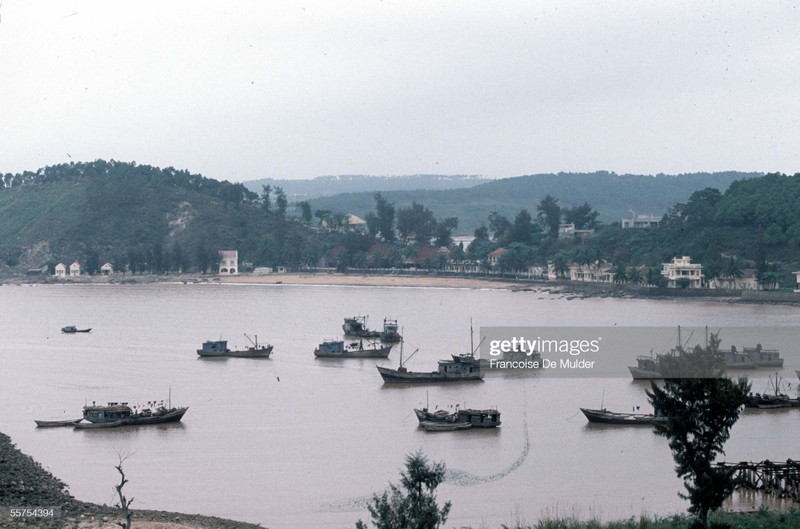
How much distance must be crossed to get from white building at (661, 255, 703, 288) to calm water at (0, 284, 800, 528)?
55.6ft

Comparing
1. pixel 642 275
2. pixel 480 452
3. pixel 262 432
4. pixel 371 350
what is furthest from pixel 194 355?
pixel 642 275

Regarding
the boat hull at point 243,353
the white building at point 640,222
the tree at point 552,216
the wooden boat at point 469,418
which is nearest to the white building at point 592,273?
the white building at point 640,222

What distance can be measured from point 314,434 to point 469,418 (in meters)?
2.85

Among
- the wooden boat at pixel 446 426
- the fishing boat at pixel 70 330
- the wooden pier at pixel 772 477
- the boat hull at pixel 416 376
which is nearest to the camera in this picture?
the wooden pier at pixel 772 477

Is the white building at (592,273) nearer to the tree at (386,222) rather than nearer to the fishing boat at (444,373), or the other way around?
the tree at (386,222)

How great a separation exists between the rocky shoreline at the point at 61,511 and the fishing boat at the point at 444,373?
11312 millimetres

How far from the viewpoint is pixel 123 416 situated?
22.5 m

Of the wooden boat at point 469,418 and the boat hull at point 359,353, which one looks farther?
the boat hull at point 359,353

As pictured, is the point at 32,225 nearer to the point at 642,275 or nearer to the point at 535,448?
the point at 642,275

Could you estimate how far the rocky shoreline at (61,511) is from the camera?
1451 centimetres

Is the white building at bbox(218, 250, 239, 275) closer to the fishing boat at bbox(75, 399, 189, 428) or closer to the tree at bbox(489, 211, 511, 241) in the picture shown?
the tree at bbox(489, 211, 511, 241)

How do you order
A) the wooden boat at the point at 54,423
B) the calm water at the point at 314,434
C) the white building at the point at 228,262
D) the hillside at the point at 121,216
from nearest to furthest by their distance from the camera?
the calm water at the point at 314,434, the wooden boat at the point at 54,423, the white building at the point at 228,262, the hillside at the point at 121,216

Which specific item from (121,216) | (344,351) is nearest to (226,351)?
(344,351)

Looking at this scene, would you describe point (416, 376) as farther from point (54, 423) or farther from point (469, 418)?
point (54, 423)
